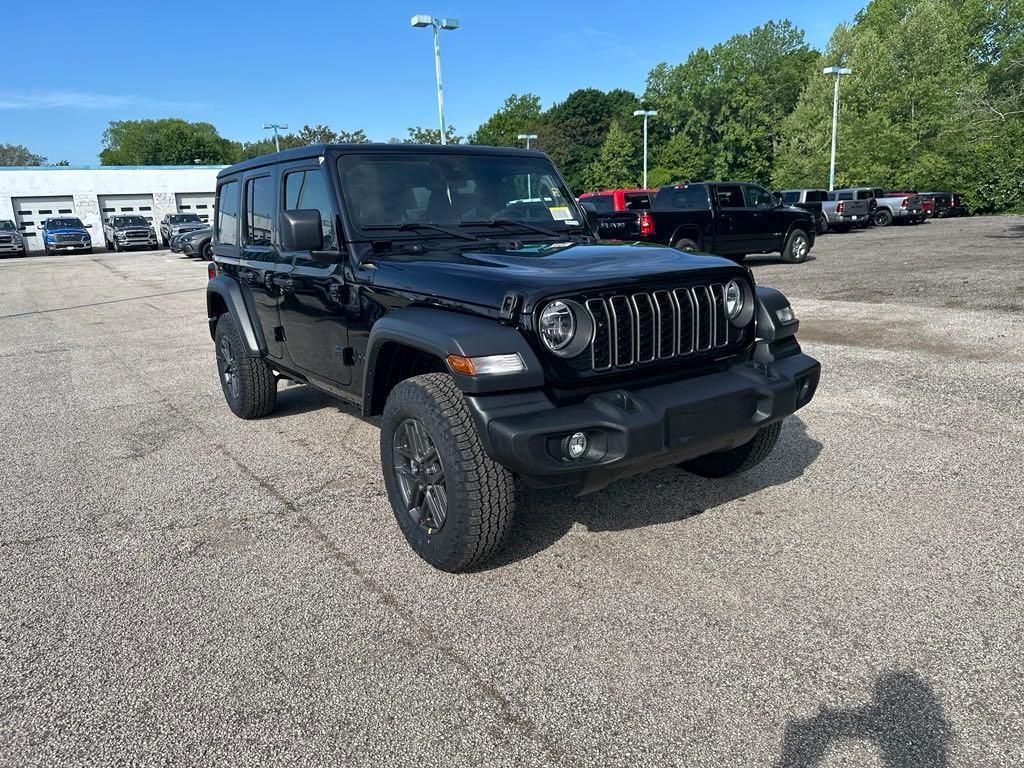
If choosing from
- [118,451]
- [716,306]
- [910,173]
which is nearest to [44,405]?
[118,451]

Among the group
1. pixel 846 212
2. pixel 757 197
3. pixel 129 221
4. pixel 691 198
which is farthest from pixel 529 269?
pixel 129 221

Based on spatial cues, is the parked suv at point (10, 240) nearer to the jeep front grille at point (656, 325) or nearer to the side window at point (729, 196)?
the side window at point (729, 196)

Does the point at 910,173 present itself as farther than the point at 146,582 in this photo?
Yes

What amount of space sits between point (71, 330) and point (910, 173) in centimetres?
4079

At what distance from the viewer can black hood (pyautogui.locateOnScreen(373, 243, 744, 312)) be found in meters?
2.92

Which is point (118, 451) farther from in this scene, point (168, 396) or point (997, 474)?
point (997, 474)

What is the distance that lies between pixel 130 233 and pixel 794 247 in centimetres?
3012

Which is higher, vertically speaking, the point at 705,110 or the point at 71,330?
the point at 705,110

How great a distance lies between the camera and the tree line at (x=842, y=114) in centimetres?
3466

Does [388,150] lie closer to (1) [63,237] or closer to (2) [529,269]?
(2) [529,269]

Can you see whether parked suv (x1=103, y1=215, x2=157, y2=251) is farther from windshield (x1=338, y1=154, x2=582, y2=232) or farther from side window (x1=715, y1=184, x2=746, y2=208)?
windshield (x1=338, y1=154, x2=582, y2=232)

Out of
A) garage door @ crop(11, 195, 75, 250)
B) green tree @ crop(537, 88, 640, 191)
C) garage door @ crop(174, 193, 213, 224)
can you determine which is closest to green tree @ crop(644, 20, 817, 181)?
green tree @ crop(537, 88, 640, 191)

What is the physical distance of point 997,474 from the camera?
13.3 ft

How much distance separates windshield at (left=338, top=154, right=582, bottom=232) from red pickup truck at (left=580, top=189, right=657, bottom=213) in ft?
54.2
